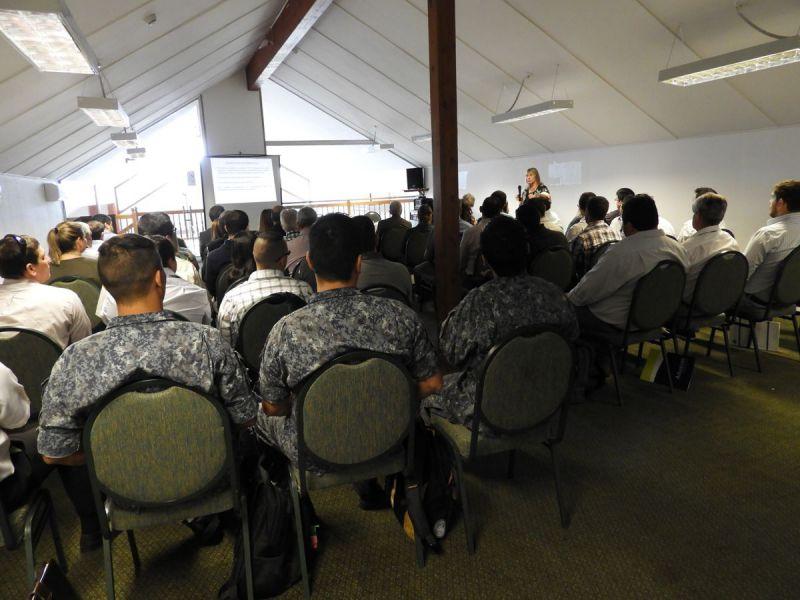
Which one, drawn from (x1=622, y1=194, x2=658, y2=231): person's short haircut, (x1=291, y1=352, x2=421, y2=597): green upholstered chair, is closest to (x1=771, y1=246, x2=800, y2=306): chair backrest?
(x1=622, y1=194, x2=658, y2=231): person's short haircut

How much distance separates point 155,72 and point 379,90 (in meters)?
4.19

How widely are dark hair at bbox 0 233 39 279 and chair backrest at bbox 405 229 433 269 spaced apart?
4.02 meters

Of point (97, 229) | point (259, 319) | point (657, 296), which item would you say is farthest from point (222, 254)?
point (657, 296)

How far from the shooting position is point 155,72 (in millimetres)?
6250

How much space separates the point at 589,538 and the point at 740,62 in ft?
13.0

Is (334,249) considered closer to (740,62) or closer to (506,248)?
(506,248)

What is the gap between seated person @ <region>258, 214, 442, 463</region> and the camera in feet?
5.06

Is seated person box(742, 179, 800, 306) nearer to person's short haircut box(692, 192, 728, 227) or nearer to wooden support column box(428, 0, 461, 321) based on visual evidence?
person's short haircut box(692, 192, 728, 227)

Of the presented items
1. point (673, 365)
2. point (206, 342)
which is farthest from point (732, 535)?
point (206, 342)

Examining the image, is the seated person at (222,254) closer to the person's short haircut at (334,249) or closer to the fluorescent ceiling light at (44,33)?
the fluorescent ceiling light at (44,33)

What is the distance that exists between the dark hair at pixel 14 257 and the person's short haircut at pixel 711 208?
13.3 ft

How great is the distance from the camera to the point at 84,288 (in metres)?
3.30

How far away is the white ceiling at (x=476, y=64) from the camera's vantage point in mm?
4520

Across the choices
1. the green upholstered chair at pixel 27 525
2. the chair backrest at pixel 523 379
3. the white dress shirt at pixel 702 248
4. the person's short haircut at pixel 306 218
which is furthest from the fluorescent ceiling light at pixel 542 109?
the green upholstered chair at pixel 27 525
